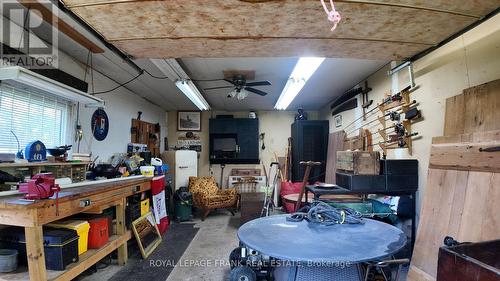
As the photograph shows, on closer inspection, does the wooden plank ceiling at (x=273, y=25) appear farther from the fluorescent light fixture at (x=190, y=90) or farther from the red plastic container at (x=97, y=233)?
the red plastic container at (x=97, y=233)

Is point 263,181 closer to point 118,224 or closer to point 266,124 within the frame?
point 266,124

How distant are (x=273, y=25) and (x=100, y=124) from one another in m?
3.43

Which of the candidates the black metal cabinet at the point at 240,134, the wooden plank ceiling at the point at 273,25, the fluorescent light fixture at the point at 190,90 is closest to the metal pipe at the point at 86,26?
the wooden plank ceiling at the point at 273,25

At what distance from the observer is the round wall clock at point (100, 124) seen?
150 inches

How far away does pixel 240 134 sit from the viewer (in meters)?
6.76

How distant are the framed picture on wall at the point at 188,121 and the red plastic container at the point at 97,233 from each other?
4.57 meters

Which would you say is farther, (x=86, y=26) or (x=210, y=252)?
(x=210, y=252)

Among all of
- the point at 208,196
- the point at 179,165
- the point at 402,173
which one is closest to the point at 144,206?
the point at 208,196

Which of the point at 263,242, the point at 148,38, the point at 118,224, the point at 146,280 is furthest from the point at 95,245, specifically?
the point at 148,38

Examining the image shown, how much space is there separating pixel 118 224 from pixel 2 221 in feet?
4.33

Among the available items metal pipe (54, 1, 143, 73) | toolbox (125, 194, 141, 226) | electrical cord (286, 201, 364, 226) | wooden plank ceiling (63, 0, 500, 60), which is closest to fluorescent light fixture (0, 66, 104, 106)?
metal pipe (54, 1, 143, 73)

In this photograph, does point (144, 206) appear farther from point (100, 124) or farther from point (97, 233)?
point (100, 124)

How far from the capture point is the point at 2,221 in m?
1.79

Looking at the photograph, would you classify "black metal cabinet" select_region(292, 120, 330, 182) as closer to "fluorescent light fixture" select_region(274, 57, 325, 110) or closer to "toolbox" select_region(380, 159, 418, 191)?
"fluorescent light fixture" select_region(274, 57, 325, 110)
